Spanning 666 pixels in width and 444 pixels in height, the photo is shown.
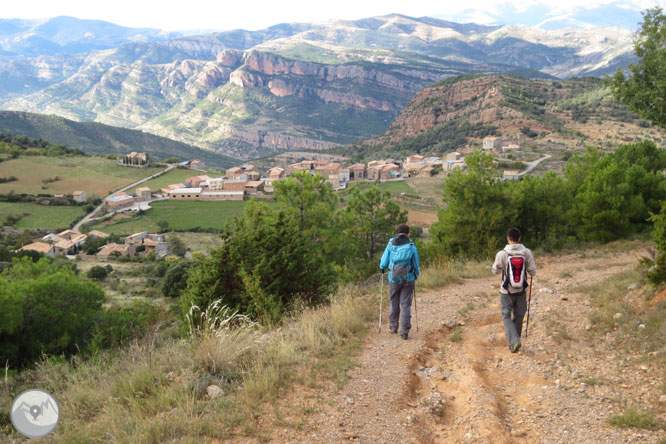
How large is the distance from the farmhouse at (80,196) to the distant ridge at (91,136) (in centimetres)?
6572

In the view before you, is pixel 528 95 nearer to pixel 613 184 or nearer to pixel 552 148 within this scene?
pixel 552 148

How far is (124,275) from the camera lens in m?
36.8

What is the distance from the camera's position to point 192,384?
4.36m

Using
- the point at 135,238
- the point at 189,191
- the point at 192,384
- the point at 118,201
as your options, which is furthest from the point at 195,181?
the point at 192,384

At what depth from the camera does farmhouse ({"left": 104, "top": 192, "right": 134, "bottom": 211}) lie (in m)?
62.7

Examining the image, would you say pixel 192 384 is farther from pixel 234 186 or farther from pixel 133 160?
pixel 133 160

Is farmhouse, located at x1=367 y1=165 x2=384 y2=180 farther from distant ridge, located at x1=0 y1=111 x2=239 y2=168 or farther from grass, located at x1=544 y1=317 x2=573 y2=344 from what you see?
grass, located at x1=544 y1=317 x2=573 y2=344

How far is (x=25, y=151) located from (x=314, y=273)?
9660 cm

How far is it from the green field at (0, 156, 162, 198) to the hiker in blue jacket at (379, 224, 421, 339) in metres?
72.6

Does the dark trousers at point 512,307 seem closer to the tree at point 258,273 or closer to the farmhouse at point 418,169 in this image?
the tree at point 258,273

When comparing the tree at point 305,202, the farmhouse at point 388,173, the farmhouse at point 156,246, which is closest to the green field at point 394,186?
the farmhouse at point 388,173

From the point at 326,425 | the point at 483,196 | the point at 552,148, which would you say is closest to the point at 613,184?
the point at 483,196

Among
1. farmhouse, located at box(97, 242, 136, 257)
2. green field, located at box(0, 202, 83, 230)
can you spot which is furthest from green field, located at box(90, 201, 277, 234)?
farmhouse, located at box(97, 242, 136, 257)

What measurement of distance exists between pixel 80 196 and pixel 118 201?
7323mm
